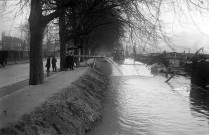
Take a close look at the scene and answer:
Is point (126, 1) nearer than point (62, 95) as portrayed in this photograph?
No

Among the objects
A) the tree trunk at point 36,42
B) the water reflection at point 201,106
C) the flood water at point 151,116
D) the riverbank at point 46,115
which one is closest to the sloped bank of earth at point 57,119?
the riverbank at point 46,115

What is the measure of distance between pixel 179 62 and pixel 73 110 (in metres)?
44.4

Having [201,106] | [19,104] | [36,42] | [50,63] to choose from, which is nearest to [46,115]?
[19,104]

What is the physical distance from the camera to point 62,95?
11328 millimetres

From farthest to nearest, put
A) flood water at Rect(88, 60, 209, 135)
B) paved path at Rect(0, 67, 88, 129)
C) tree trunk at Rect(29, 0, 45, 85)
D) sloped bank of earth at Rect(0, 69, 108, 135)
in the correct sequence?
tree trunk at Rect(29, 0, 45, 85)
flood water at Rect(88, 60, 209, 135)
paved path at Rect(0, 67, 88, 129)
sloped bank of earth at Rect(0, 69, 108, 135)

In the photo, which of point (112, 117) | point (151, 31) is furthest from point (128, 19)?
point (112, 117)

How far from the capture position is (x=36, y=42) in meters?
14.0

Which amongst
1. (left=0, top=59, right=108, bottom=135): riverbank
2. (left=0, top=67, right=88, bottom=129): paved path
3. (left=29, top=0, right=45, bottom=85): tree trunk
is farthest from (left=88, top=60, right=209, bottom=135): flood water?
(left=29, top=0, right=45, bottom=85): tree trunk

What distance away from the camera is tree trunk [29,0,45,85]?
12954mm

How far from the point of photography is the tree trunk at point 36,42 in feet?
42.5

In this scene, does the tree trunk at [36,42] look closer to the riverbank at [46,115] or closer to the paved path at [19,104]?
the paved path at [19,104]

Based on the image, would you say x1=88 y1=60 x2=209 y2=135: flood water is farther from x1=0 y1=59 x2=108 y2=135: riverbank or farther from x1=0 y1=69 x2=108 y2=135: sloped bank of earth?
x1=0 y1=59 x2=108 y2=135: riverbank

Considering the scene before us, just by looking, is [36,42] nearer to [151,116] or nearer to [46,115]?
[46,115]

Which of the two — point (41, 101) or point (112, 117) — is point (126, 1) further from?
point (41, 101)
